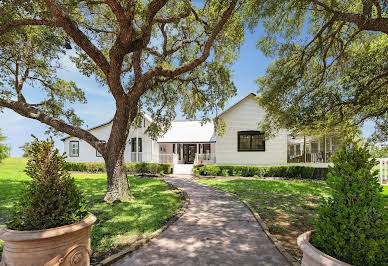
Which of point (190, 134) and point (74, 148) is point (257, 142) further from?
point (74, 148)

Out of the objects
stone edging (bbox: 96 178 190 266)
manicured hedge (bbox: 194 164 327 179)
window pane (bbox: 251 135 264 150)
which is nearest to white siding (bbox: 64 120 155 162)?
manicured hedge (bbox: 194 164 327 179)

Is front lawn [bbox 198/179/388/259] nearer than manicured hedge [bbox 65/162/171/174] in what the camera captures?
Yes

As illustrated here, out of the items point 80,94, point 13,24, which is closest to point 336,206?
point 13,24

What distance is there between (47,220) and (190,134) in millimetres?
20104

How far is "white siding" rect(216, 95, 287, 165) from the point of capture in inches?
694

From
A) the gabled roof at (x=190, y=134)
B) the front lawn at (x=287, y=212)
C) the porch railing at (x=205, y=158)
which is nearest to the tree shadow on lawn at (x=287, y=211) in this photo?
the front lawn at (x=287, y=212)

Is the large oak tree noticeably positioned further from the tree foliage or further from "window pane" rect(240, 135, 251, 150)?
"window pane" rect(240, 135, 251, 150)

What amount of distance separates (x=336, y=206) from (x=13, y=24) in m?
9.49

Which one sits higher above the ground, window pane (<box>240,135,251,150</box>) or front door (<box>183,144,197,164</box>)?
window pane (<box>240,135,251,150</box>)

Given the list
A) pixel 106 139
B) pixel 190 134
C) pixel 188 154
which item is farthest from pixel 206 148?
pixel 106 139

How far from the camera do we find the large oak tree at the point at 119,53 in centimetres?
628

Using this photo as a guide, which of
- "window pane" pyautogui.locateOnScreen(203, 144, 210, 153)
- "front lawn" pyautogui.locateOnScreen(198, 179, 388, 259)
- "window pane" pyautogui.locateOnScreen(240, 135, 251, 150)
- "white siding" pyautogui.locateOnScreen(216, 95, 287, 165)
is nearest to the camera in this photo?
"front lawn" pyautogui.locateOnScreen(198, 179, 388, 259)

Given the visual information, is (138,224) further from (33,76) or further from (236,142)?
(236,142)

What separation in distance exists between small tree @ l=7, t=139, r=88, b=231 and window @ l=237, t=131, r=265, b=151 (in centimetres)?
1625
